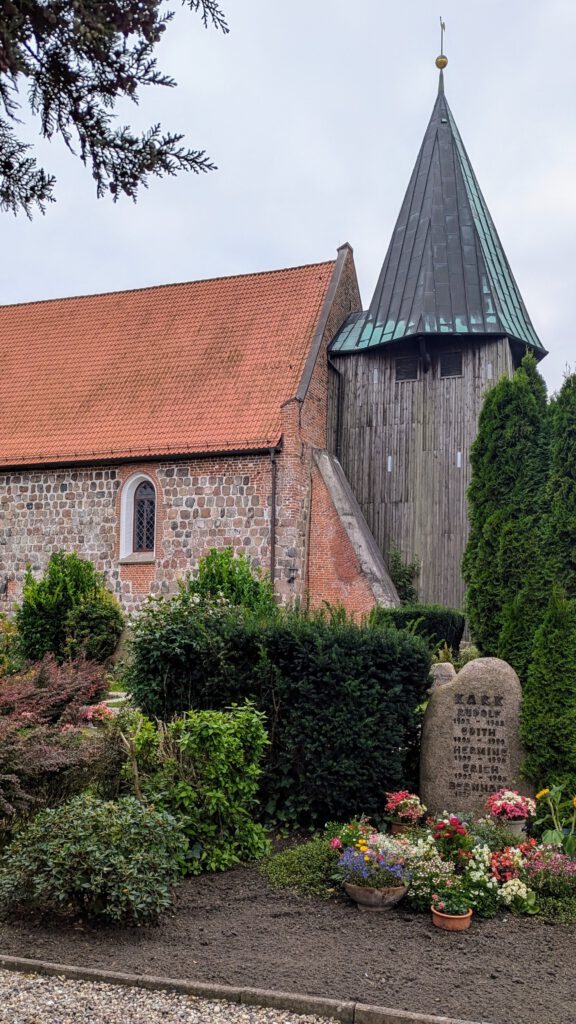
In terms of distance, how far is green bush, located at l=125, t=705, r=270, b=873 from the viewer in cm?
592

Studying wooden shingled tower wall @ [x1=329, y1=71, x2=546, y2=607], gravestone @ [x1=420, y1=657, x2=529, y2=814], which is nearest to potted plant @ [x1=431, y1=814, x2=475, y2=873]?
gravestone @ [x1=420, y1=657, x2=529, y2=814]

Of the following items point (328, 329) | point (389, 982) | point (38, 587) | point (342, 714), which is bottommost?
point (389, 982)

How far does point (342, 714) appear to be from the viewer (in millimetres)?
6617

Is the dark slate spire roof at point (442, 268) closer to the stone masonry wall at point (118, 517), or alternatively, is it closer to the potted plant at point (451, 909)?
the stone masonry wall at point (118, 517)

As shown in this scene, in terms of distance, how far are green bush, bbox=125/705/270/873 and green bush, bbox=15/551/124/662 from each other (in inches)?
307

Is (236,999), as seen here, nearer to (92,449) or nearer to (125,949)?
(125,949)

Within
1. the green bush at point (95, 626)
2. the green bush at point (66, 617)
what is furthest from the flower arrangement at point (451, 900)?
the green bush at point (66, 617)

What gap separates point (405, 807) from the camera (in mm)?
6418

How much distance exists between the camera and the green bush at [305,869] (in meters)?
5.55

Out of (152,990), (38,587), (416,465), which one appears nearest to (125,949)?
(152,990)

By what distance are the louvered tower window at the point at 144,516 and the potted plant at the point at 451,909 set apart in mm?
12263

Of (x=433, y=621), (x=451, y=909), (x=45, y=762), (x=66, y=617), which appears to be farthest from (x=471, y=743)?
(x=66, y=617)

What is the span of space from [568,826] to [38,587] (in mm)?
10140

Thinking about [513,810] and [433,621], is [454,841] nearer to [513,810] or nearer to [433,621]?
[513,810]
